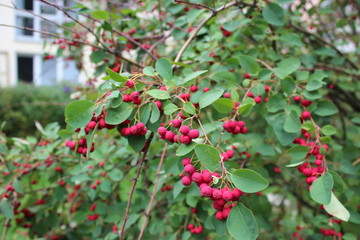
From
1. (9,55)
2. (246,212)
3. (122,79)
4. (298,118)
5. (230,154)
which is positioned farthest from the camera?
(9,55)

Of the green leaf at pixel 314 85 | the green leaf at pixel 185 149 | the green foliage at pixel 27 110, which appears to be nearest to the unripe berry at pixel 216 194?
the green leaf at pixel 185 149

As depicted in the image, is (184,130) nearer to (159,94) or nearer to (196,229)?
(159,94)

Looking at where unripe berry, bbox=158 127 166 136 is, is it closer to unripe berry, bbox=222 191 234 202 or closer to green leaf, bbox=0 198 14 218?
unripe berry, bbox=222 191 234 202

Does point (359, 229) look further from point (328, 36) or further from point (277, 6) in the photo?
point (277, 6)

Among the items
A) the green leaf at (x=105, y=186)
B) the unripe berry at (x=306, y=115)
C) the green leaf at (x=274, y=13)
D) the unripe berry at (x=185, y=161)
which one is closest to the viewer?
the unripe berry at (x=185, y=161)

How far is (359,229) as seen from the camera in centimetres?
301

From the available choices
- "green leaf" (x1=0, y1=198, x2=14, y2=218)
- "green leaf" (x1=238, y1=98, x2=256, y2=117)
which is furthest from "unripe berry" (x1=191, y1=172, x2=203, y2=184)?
"green leaf" (x1=0, y1=198, x2=14, y2=218)

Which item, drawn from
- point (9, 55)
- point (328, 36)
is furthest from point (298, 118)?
point (9, 55)

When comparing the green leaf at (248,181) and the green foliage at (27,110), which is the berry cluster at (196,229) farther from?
the green foliage at (27,110)

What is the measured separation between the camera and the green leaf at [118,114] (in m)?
1.02

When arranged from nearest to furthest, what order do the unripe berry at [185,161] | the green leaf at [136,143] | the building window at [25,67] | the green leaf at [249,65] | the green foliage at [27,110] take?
the unripe berry at [185,161]
the green leaf at [136,143]
the green leaf at [249,65]
the green foliage at [27,110]
the building window at [25,67]

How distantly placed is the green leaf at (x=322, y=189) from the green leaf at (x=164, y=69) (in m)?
0.62

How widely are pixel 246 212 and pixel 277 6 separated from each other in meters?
1.11

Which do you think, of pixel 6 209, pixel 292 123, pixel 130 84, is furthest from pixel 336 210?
pixel 6 209
